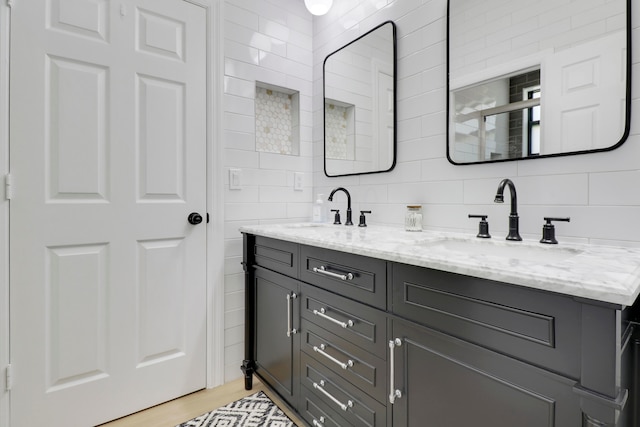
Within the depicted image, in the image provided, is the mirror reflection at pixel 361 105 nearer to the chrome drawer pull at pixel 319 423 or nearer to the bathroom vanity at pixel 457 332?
the bathroom vanity at pixel 457 332

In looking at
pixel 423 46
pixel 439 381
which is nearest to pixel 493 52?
pixel 423 46

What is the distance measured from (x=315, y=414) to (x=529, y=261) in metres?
1.04

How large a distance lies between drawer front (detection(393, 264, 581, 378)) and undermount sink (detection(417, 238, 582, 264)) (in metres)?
0.16

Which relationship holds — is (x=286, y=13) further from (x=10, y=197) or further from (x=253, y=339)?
(x=253, y=339)

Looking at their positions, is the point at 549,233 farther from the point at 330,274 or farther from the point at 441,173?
the point at 330,274

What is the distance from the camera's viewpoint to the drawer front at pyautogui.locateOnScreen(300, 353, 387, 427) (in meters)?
1.12

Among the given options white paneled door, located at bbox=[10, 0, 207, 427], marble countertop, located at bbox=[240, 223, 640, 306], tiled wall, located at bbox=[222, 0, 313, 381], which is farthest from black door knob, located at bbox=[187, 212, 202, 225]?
marble countertop, located at bbox=[240, 223, 640, 306]

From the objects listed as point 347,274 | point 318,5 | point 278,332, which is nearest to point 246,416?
point 278,332

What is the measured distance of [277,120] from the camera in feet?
→ 7.47

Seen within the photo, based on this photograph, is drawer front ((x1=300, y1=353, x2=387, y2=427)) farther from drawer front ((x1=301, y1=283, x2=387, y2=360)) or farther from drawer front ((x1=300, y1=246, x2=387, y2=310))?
drawer front ((x1=300, y1=246, x2=387, y2=310))

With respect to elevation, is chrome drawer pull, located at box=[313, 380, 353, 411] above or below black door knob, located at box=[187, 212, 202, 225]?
below

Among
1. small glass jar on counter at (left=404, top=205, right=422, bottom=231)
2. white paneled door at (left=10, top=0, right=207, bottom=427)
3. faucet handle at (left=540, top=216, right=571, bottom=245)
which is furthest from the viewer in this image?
small glass jar on counter at (left=404, top=205, right=422, bottom=231)

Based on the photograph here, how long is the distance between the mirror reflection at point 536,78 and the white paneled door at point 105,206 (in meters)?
1.36

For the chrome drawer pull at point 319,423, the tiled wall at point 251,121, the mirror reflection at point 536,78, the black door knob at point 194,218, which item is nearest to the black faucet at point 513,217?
the mirror reflection at point 536,78
